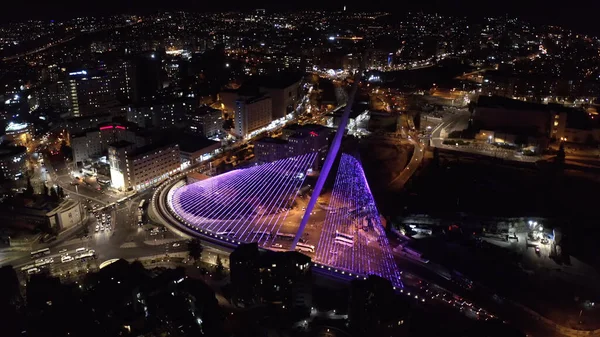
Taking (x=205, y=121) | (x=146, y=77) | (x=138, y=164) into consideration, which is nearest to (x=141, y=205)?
(x=138, y=164)

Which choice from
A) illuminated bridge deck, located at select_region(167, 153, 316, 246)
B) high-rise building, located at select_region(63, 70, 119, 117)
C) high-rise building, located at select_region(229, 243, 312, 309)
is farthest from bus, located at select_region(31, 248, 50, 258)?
high-rise building, located at select_region(63, 70, 119, 117)

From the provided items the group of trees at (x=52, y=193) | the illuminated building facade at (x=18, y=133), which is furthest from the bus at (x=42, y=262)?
the illuminated building facade at (x=18, y=133)

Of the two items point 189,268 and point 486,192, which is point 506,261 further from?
point 189,268

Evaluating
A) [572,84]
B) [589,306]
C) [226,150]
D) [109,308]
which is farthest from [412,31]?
[109,308]

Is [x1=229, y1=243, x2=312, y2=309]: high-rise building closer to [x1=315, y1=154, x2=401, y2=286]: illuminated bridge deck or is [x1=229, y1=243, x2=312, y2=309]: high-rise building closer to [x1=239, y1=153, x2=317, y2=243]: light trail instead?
[x1=315, y1=154, x2=401, y2=286]: illuminated bridge deck

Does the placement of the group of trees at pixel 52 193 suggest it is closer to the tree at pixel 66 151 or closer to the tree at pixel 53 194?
the tree at pixel 53 194

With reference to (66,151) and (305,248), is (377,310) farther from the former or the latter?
(66,151)

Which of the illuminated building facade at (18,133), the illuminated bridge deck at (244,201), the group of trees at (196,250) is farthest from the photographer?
the illuminated building facade at (18,133)
